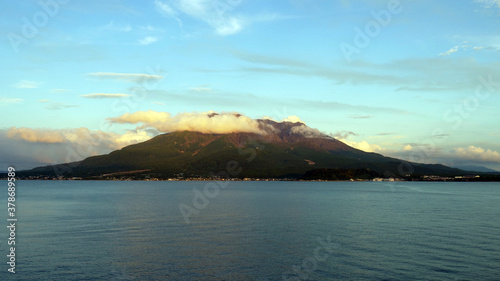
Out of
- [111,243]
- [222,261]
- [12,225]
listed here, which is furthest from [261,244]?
[12,225]

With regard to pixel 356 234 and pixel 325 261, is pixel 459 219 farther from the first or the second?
pixel 325 261

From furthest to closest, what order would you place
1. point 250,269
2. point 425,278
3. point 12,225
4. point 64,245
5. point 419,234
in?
point 12,225, point 419,234, point 64,245, point 250,269, point 425,278

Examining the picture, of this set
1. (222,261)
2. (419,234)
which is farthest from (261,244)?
(419,234)

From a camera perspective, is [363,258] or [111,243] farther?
[111,243]

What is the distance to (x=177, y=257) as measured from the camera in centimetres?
5241

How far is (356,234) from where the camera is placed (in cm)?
7006

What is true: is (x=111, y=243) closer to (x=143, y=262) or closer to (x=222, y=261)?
(x=143, y=262)

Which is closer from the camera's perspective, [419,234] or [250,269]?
[250,269]

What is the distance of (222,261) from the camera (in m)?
50.6

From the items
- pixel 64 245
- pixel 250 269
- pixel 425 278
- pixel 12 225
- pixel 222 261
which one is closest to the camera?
pixel 425 278

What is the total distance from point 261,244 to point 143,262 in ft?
62.3

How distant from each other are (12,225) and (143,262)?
46483mm

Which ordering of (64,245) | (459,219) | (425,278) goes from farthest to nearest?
(459,219)
(64,245)
(425,278)

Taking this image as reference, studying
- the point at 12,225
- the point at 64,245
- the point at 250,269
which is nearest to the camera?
the point at 250,269
